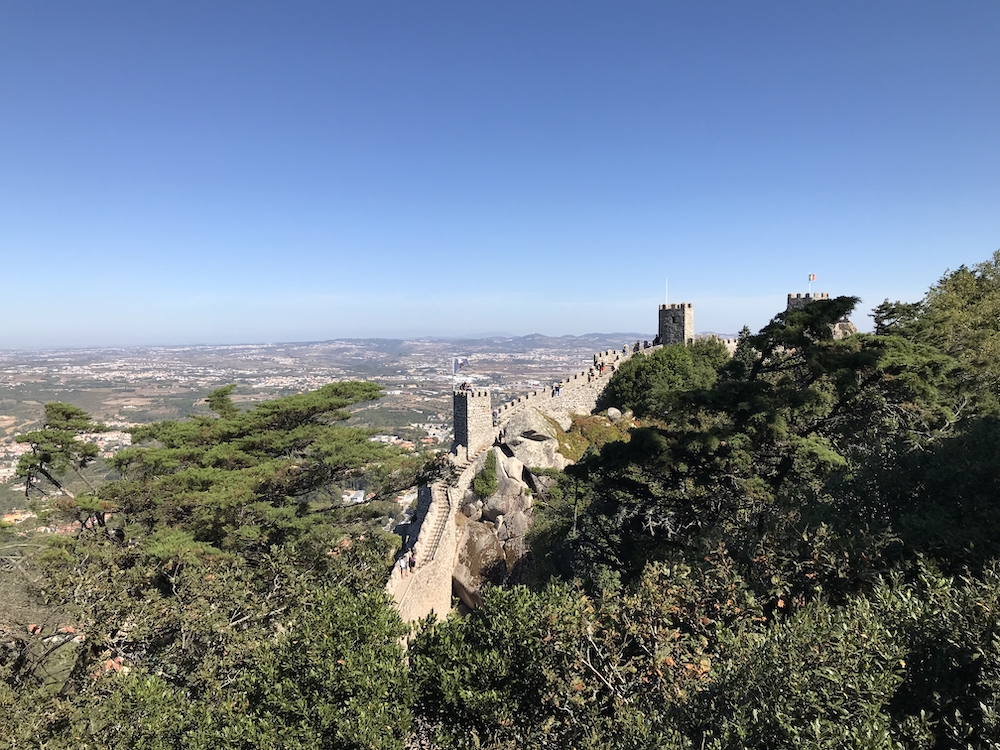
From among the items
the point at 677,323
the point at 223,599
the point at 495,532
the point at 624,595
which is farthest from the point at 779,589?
the point at 677,323

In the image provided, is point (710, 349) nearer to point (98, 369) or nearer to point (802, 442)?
point (802, 442)

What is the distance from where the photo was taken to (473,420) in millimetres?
22516

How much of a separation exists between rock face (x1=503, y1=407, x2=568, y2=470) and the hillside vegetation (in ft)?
21.0

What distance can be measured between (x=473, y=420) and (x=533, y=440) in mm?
2905

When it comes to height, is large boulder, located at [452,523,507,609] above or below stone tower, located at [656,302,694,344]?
below

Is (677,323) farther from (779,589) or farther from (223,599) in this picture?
(223,599)

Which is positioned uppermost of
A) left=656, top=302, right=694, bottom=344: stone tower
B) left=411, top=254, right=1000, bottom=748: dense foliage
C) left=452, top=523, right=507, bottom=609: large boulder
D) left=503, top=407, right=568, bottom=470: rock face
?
left=656, top=302, right=694, bottom=344: stone tower

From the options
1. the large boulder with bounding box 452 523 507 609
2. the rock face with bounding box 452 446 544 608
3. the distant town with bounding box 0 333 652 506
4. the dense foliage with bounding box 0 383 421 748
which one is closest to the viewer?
the dense foliage with bounding box 0 383 421 748

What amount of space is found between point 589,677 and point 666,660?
922mm

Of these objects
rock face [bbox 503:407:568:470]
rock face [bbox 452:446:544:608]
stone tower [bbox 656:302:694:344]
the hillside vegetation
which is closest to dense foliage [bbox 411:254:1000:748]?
the hillside vegetation

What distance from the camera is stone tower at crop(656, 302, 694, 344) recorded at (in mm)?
30438

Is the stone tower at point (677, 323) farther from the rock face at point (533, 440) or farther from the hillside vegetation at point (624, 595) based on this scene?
the hillside vegetation at point (624, 595)

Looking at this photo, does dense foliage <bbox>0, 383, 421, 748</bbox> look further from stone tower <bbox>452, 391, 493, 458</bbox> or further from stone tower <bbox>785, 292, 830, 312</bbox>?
stone tower <bbox>785, 292, 830, 312</bbox>

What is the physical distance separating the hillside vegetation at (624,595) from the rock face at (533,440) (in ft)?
21.0
